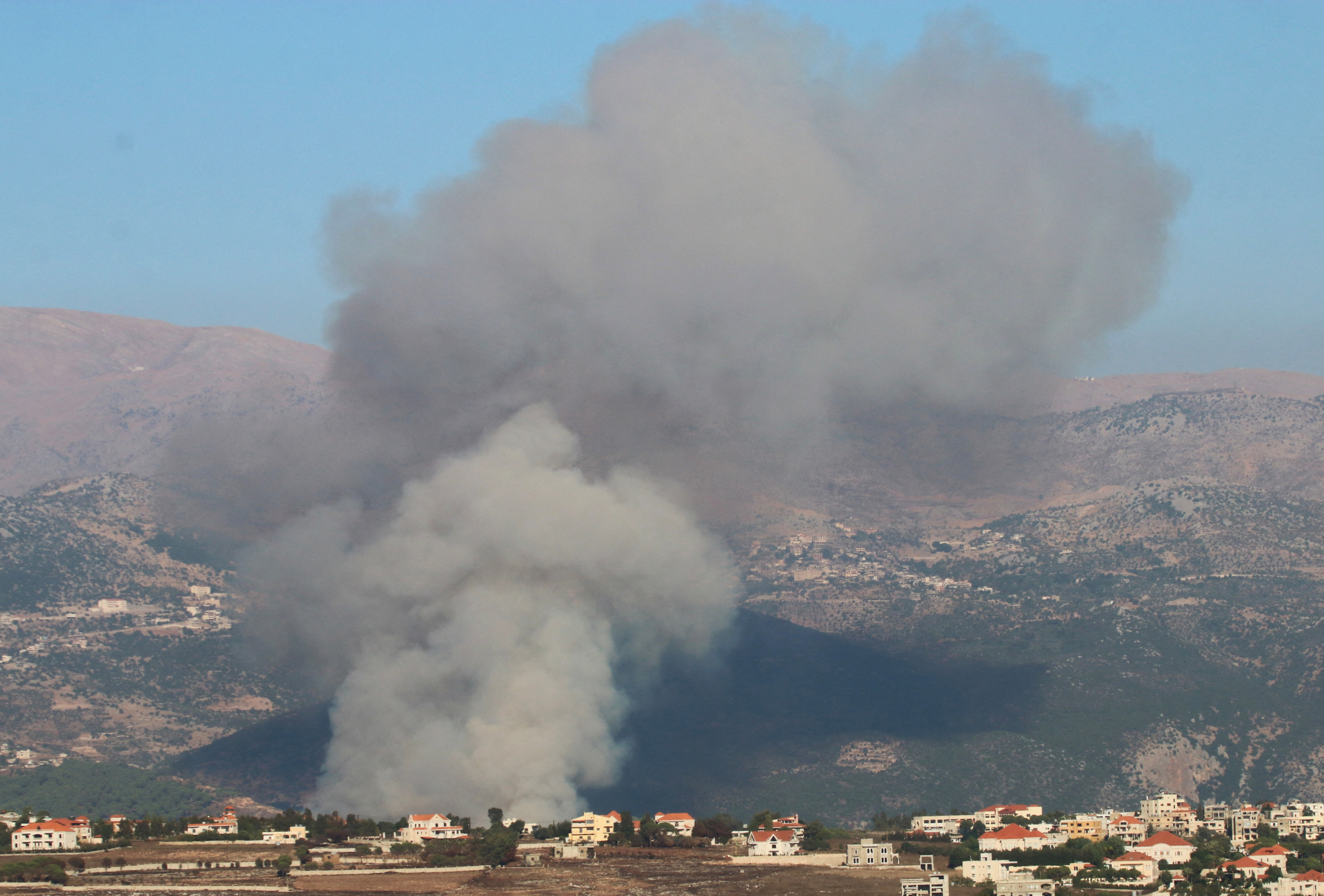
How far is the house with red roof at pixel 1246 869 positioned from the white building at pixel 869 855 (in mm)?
13750

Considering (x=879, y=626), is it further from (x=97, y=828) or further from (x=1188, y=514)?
(x=97, y=828)

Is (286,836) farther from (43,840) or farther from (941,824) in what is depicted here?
(941,824)

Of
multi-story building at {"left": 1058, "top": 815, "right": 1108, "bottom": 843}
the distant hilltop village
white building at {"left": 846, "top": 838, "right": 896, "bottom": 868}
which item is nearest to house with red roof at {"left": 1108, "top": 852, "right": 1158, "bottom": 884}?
the distant hilltop village

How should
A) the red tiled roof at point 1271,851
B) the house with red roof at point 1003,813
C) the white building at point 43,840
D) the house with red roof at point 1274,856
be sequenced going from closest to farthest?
the house with red roof at point 1274,856, the red tiled roof at point 1271,851, the white building at point 43,840, the house with red roof at point 1003,813

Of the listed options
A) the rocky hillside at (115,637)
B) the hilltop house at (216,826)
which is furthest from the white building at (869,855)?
the rocky hillside at (115,637)

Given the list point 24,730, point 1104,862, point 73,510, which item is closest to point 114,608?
point 73,510

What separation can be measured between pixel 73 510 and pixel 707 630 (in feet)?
257

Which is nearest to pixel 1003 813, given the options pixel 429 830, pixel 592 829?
pixel 592 829

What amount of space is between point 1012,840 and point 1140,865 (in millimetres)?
8327

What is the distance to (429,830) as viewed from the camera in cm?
9144

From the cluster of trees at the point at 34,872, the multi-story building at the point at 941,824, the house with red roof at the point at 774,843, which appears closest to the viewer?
the cluster of trees at the point at 34,872

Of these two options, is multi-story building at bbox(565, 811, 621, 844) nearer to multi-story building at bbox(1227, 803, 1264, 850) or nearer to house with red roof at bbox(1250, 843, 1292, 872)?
house with red roof at bbox(1250, 843, 1292, 872)

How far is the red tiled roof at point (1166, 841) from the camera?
86250mm

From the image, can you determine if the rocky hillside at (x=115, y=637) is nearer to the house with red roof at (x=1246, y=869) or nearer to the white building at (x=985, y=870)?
the white building at (x=985, y=870)
